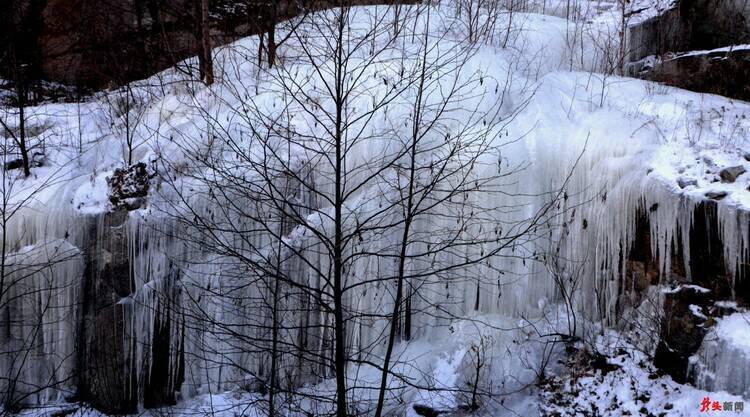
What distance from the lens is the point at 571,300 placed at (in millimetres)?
6125

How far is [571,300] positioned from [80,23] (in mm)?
Result: 10924

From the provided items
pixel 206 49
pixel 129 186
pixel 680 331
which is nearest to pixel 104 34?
pixel 206 49

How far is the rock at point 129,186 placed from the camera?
274 inches

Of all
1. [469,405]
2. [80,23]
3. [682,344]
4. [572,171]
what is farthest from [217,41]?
[682,344]

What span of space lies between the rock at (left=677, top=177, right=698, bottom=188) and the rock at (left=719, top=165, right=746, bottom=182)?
0.79ft

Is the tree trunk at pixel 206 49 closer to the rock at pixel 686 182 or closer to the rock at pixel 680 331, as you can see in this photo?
the rock at pixel 686 182

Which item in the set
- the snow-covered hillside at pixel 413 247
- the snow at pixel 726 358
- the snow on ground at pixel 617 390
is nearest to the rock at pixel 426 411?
the snow-covered hillside at pixel 413 247

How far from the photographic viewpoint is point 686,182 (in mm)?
5766

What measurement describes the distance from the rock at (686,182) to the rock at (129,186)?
5.84 meters

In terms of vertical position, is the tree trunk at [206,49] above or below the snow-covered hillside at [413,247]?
above

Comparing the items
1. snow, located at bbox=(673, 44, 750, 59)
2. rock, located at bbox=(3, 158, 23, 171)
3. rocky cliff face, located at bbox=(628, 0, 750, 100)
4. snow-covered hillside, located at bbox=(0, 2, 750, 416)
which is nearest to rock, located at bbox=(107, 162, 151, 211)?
snow-covered hillside, located at bbox=(0, 2, 750, 416)

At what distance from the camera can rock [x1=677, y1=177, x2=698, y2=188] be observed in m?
5.73

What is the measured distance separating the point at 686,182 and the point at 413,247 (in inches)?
111

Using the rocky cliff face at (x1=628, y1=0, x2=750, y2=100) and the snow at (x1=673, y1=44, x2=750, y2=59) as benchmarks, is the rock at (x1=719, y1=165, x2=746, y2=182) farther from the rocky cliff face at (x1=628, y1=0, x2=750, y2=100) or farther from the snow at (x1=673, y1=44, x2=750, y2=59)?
the snow at (x1=673, y1=44, x2=750, y2=59)
